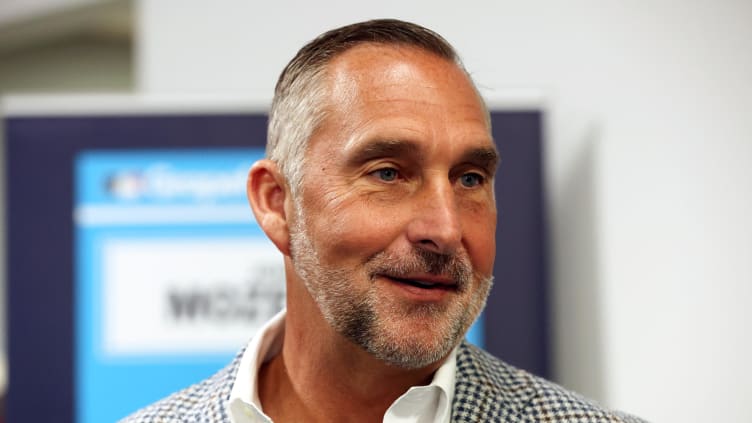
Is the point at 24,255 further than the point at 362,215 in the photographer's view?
Yes

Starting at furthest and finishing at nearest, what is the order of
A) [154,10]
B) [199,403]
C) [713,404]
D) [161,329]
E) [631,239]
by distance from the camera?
[154,10] → [161,329] → [631,239] → [713,404] → [199,403]

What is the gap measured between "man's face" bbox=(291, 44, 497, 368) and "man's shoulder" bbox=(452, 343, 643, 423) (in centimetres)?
10

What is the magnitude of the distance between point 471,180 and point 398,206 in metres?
0.14

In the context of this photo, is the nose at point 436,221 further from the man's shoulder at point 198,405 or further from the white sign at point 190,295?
the white sign at point 190,295

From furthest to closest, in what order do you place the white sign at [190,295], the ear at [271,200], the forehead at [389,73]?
the white sign at [190,295], the ear at [271,200], the forehead at [389,73]

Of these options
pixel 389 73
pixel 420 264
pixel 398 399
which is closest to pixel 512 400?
pixel 398 399

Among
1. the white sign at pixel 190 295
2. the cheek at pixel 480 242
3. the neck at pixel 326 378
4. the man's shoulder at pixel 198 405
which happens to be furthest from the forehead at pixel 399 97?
the white sign at pixel 190 295

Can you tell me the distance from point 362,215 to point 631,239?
1067 mm

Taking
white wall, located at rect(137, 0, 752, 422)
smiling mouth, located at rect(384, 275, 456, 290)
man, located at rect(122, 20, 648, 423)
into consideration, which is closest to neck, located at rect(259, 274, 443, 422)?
man, located at rect(122, 20, 648, 423)

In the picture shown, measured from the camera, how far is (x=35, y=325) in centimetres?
249

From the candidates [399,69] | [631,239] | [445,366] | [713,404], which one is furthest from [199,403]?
[631,239]

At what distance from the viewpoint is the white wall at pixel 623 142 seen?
5.89 ft

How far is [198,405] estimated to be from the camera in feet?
4.82

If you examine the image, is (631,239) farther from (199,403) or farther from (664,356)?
(199,403)
